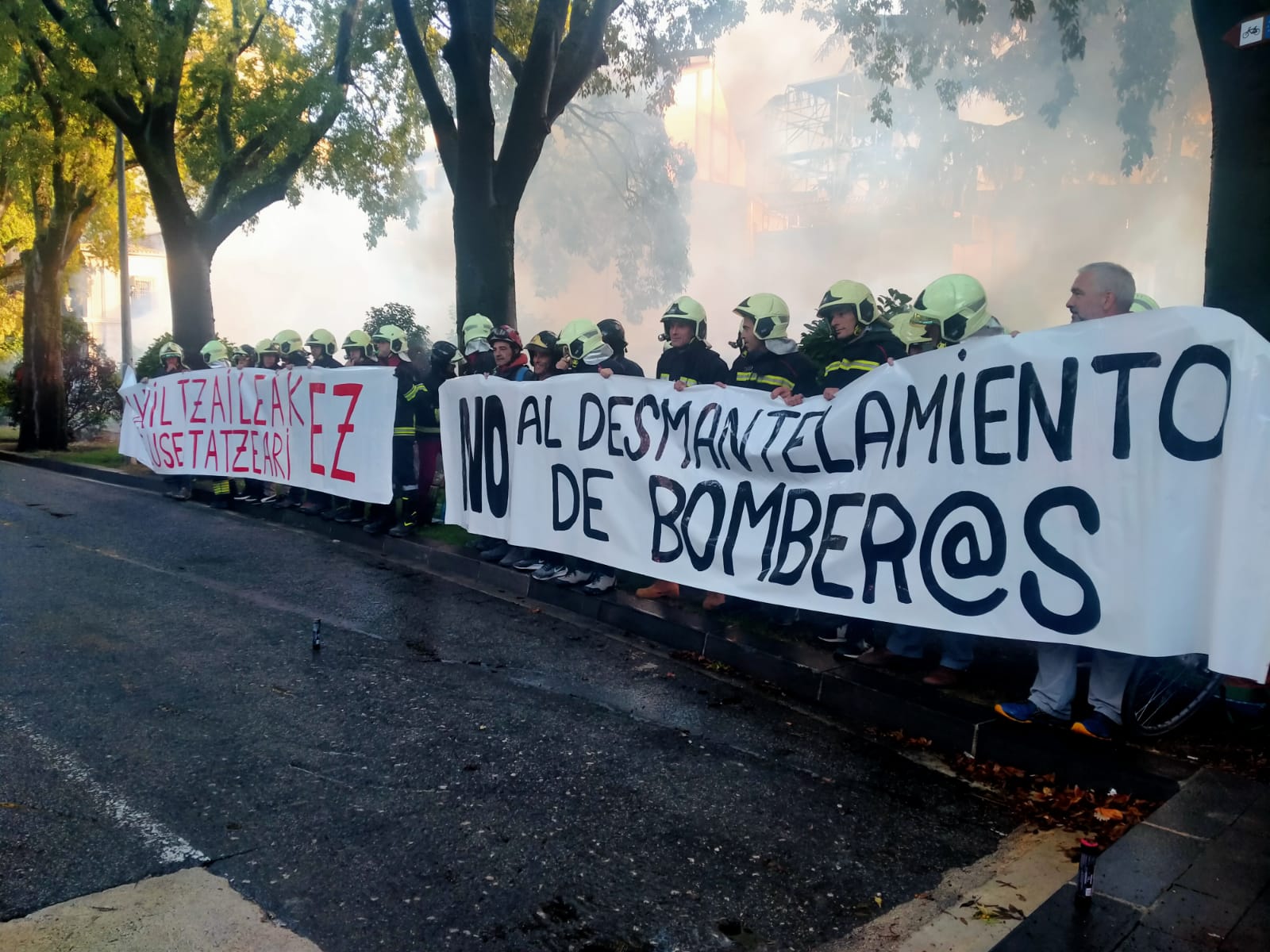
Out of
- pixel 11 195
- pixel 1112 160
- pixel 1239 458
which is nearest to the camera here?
pixel 1239 458

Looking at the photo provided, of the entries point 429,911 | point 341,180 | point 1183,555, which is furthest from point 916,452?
point 341,180

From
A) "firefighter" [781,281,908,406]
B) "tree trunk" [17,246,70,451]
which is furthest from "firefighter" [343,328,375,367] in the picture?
"tree trunk" [17,246,70,451]

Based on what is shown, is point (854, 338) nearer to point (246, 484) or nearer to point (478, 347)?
point (478, 347)

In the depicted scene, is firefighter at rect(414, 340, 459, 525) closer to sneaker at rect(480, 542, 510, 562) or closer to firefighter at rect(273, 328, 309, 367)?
sneaker at rect(480, 542, 510, 562)

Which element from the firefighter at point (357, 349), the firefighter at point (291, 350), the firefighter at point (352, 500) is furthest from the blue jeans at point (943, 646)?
the firefighter at point (291, 350)

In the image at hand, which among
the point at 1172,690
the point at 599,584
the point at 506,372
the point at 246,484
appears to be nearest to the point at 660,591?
the point at 599,584

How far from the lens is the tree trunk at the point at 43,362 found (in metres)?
17.7

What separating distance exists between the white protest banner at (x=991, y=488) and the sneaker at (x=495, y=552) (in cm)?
128

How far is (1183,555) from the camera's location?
3680 mm

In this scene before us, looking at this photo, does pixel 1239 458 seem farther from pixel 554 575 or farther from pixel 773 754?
pixel 554 575

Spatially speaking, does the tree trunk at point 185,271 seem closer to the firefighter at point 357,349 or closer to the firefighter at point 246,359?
the firefighter at point 246,359

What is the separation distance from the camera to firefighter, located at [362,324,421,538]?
8500mm

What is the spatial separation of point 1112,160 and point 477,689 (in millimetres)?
31272

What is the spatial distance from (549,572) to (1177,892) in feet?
15.6
